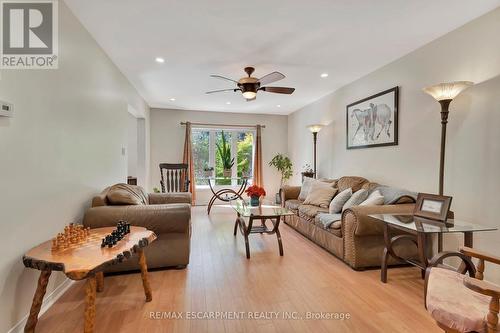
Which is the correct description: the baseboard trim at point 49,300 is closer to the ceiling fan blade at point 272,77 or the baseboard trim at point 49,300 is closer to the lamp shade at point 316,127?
the ceiling fan blade at point 272,77

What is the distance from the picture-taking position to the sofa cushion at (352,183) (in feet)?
12.3

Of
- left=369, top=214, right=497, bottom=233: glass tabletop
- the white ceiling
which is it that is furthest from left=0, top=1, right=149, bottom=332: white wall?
left=369, top=214, right=497, bottom=233: glass tabletop

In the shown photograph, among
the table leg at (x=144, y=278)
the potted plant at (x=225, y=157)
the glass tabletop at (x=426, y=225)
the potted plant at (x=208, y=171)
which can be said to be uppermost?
the potted plant at (x=225, y=157)

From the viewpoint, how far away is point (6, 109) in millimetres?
1521

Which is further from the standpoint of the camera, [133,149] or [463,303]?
[133,149]

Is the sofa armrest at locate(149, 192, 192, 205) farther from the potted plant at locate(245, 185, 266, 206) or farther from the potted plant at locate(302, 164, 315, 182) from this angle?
the potted plant at locate(302, 164, 315, 182)

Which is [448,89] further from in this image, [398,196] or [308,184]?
[308,184]

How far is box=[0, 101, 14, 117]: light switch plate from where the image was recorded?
148 cm

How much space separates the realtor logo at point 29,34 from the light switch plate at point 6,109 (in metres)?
0.26

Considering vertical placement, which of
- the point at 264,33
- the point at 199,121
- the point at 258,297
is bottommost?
the point at 258,297

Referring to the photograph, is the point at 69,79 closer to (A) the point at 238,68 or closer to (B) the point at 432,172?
(A) the point at 238,68

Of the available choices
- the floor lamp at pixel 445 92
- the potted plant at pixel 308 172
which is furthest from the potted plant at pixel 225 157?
the floor lamp at pixel 445 92

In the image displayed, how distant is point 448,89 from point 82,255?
10.4 feet

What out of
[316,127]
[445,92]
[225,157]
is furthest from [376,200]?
[225,157]
